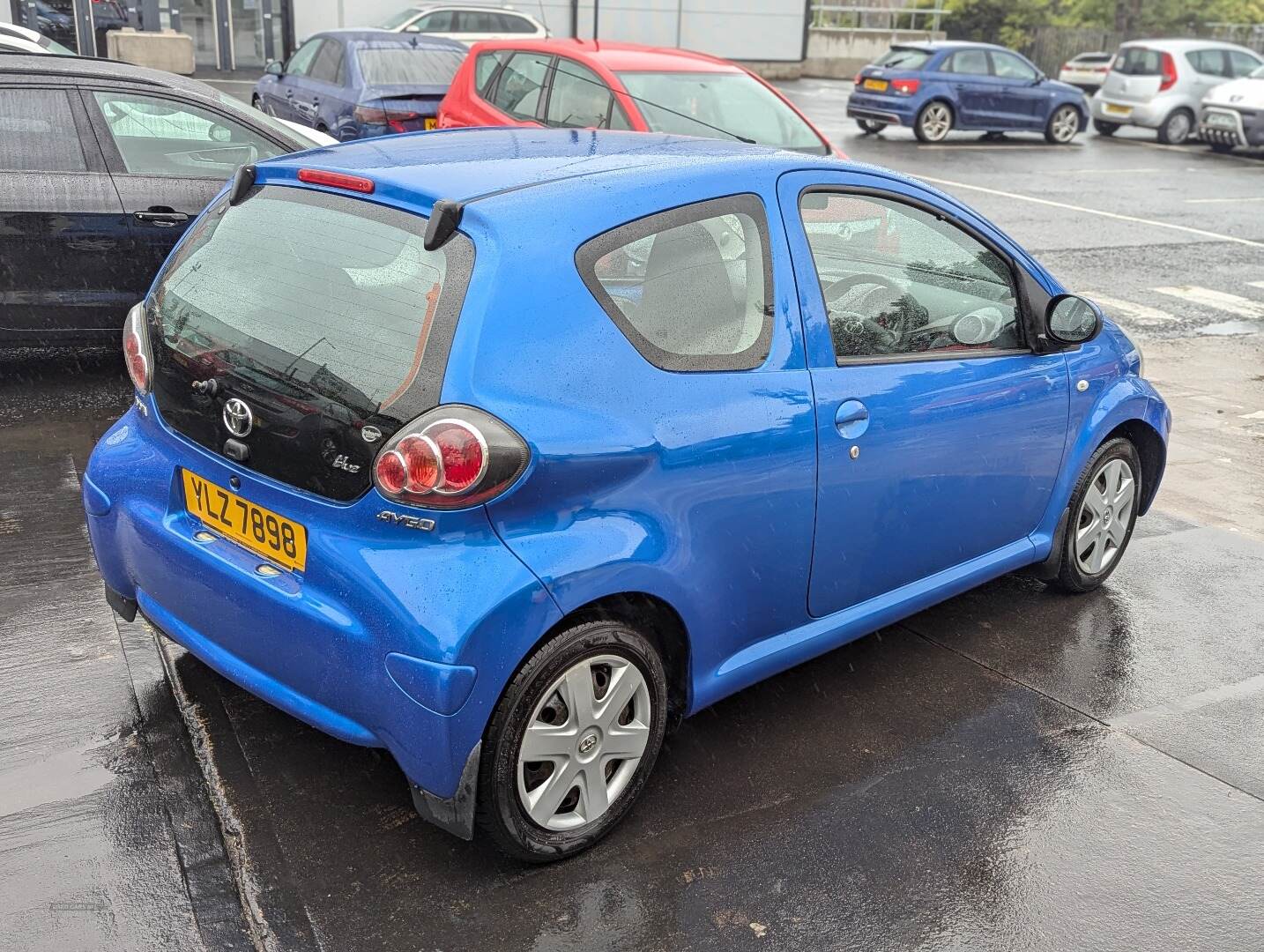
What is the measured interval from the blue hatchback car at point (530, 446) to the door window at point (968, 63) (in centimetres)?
1943

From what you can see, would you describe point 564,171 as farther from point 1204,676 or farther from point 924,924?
point 1204,676

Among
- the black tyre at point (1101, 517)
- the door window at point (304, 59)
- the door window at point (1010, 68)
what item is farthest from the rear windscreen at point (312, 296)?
the door window at point (1010, 68)

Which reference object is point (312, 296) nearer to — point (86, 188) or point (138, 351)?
point (138, 351)

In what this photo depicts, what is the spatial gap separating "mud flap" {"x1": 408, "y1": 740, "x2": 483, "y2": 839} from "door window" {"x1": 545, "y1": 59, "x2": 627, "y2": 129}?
6.81m

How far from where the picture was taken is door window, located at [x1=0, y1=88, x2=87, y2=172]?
20.1ft

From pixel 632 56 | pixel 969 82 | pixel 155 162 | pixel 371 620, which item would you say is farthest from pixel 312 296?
pixel 969 82

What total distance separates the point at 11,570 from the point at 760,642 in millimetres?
2720

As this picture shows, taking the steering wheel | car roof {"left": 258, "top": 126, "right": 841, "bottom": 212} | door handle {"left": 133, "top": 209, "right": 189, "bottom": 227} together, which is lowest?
door handle {"left": 133, "top": 209, "right": 189, "bottom": 227}

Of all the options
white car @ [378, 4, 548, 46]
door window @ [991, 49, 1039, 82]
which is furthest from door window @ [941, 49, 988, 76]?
white car @ [378, 4, 548, 46]

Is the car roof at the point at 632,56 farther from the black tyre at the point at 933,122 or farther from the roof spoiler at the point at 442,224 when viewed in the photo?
the black tyre at the point at 933,122

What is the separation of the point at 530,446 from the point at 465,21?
2478 cm

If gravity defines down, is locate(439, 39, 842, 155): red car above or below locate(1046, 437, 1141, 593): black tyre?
above

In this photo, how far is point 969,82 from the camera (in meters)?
21.9

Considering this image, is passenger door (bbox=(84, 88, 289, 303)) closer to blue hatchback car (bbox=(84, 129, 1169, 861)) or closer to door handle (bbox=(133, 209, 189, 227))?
door handle (bbox=(133, 209, 189, 227))
